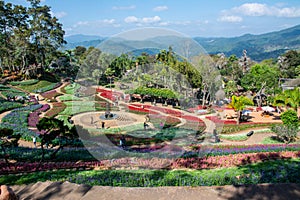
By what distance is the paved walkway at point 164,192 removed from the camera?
298 inches

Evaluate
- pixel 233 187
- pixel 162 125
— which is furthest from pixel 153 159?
pixel 162 125

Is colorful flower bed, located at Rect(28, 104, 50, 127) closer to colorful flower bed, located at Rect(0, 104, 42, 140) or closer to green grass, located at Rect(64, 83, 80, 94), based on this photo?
colorful flower bed, located at Rect(0, 104, 42, 140)

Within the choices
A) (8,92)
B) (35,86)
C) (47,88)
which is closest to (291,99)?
(47,88)

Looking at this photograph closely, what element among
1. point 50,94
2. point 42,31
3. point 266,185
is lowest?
point 266,185

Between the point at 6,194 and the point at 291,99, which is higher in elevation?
the point at 6,194

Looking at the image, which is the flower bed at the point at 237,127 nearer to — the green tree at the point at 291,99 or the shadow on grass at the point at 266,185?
the green tree at the point at 291,99

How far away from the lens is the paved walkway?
298 inches

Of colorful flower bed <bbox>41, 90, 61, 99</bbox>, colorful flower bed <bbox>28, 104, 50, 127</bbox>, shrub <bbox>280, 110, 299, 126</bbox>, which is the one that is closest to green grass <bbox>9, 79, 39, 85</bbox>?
colorful flower bed <bbox>41, 90, 61, 99</bbox>

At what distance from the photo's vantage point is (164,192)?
26.4 ft

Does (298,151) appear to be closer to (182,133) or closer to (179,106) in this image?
(182,133)

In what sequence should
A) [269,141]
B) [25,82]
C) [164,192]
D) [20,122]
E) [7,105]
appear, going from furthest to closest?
1. [25,82]
2. [7,105]
3. [20,122]
4. [269,141]
5. [164,192]

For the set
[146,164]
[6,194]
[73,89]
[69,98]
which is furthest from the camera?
[73,89]

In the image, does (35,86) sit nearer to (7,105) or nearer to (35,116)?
(7,105)

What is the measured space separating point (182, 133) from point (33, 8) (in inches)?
1771
